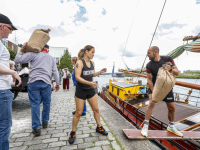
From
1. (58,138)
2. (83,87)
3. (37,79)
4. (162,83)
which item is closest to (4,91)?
(37,79)

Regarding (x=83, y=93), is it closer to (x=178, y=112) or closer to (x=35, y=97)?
(x=35, y=97)

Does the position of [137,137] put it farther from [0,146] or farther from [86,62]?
[0,146]

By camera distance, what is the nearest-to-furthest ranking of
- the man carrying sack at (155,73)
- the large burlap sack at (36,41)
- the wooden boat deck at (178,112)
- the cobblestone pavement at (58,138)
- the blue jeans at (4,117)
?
the blue jeans at (4,117) < the cobblestone pavement at (58,138) < the large burlap sack at (36,41) < the man carrying sack at (155,73) < the wooden boat deck at (178,112)

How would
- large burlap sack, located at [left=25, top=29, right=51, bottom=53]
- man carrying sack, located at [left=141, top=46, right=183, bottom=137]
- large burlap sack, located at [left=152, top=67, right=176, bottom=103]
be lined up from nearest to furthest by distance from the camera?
large burlap sack, located at [left=152, top=67, right=176, bottom=103], large burlap sack, located at [left=25, top=29, right=51, bottom=53], man carrying sack, located at [left=141, top=46, right=183, bottom=137]

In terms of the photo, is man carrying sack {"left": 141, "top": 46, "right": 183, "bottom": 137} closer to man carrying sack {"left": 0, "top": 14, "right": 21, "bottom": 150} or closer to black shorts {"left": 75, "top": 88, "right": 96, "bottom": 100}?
black shorts {"left": 75, "top": 88, "right": 96, "bottom": 100}

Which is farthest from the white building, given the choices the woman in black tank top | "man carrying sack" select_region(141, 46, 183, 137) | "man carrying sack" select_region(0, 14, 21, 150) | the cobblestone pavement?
"man carrying sack" select_region(0, 14, 21, 150)

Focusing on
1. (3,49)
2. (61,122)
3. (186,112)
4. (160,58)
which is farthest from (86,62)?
(186,112)

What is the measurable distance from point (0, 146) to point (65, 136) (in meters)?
1.33

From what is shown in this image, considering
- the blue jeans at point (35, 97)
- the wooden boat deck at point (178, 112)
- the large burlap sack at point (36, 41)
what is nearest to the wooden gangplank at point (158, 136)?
the blue jeans at point (35, 97)

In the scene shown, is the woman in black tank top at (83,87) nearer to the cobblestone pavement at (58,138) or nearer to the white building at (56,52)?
the cobblestone pavement at (58,138)

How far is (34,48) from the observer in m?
2.57

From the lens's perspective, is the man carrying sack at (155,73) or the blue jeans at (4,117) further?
→ the man carrying sack at (155,73)

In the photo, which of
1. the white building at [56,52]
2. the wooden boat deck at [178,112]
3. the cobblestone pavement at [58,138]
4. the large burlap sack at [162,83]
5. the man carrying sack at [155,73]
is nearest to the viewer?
the cobblestone pavement at [58,138]

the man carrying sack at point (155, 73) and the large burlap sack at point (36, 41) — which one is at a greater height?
the large burlap sack at point (36, 41)
